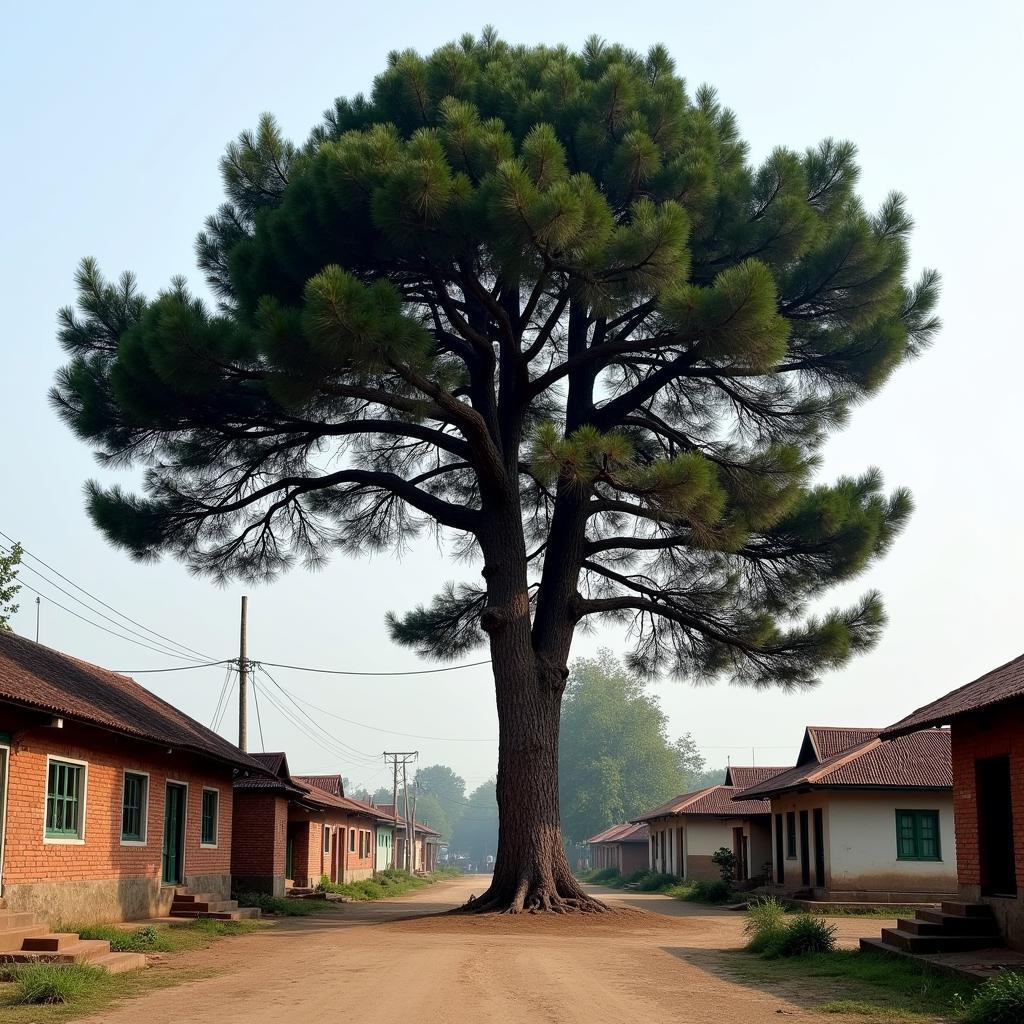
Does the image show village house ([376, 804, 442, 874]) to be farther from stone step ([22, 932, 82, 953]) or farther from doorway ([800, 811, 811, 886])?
stone step ([22, 932, 82, 953])

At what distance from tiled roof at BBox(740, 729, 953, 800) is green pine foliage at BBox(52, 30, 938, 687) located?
609 cm

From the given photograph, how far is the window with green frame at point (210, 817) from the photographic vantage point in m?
22.6

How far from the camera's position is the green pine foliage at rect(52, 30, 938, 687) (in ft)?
54.7

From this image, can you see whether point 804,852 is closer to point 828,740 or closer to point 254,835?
point 828,740

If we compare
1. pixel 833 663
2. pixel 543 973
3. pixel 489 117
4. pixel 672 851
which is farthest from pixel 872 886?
pixel 672 851

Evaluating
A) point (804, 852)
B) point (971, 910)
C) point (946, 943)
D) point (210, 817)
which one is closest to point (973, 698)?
point (971, 910)

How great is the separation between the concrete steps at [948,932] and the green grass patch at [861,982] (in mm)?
286

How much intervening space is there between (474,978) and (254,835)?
1766cm

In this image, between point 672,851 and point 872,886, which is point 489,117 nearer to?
point 872,886

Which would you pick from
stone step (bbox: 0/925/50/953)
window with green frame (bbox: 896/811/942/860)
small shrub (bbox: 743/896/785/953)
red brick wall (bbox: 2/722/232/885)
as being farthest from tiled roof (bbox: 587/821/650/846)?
stone step (bbox: 0/925/50/953)

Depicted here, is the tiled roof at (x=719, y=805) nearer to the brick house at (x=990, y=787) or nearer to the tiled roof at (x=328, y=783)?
the tiled roof at (x=328, y=783)

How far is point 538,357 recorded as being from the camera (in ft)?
75.1

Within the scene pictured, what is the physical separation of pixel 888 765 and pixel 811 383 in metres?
10.8

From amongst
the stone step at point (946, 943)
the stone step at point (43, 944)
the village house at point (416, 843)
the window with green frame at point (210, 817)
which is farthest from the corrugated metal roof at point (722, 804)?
the stone step at point (43, 944)
